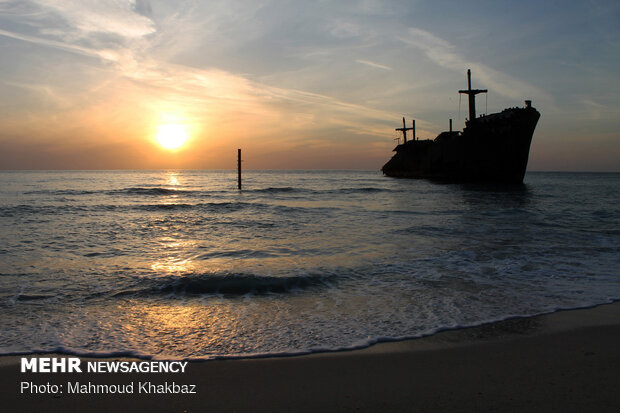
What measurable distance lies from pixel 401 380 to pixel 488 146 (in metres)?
38.2

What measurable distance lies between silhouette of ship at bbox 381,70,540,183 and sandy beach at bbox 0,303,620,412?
115 feet

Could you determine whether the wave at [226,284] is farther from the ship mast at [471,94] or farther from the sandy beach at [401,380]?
the ship mast at [471,94]

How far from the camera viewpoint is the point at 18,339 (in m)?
3.98

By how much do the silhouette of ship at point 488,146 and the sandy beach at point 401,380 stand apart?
115 ft

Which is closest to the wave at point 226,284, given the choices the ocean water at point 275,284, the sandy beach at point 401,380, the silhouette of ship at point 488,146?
the ocean water at point 275,284

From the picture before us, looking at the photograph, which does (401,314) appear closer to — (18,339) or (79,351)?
(79,351)

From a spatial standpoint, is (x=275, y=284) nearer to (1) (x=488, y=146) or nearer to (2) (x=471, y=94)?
(1) (x=488, y=146)

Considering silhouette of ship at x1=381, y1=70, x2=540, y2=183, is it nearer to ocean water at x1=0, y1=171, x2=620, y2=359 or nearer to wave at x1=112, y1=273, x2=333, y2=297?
ocean water at x1=0, y1=171, x2=620, y2=359

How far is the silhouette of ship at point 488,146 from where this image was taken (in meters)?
33.8

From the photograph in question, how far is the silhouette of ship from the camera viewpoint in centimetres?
3384

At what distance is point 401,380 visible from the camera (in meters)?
3.05

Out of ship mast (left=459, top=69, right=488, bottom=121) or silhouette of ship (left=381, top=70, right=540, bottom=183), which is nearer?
silhouette of ship (left=381, top=70, right=540, bottom=183)

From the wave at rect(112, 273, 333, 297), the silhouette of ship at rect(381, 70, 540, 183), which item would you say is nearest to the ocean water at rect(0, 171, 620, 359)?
the wave at rect(112, 273, 333, 297)

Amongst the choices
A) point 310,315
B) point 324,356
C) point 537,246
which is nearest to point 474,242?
point 537,246
